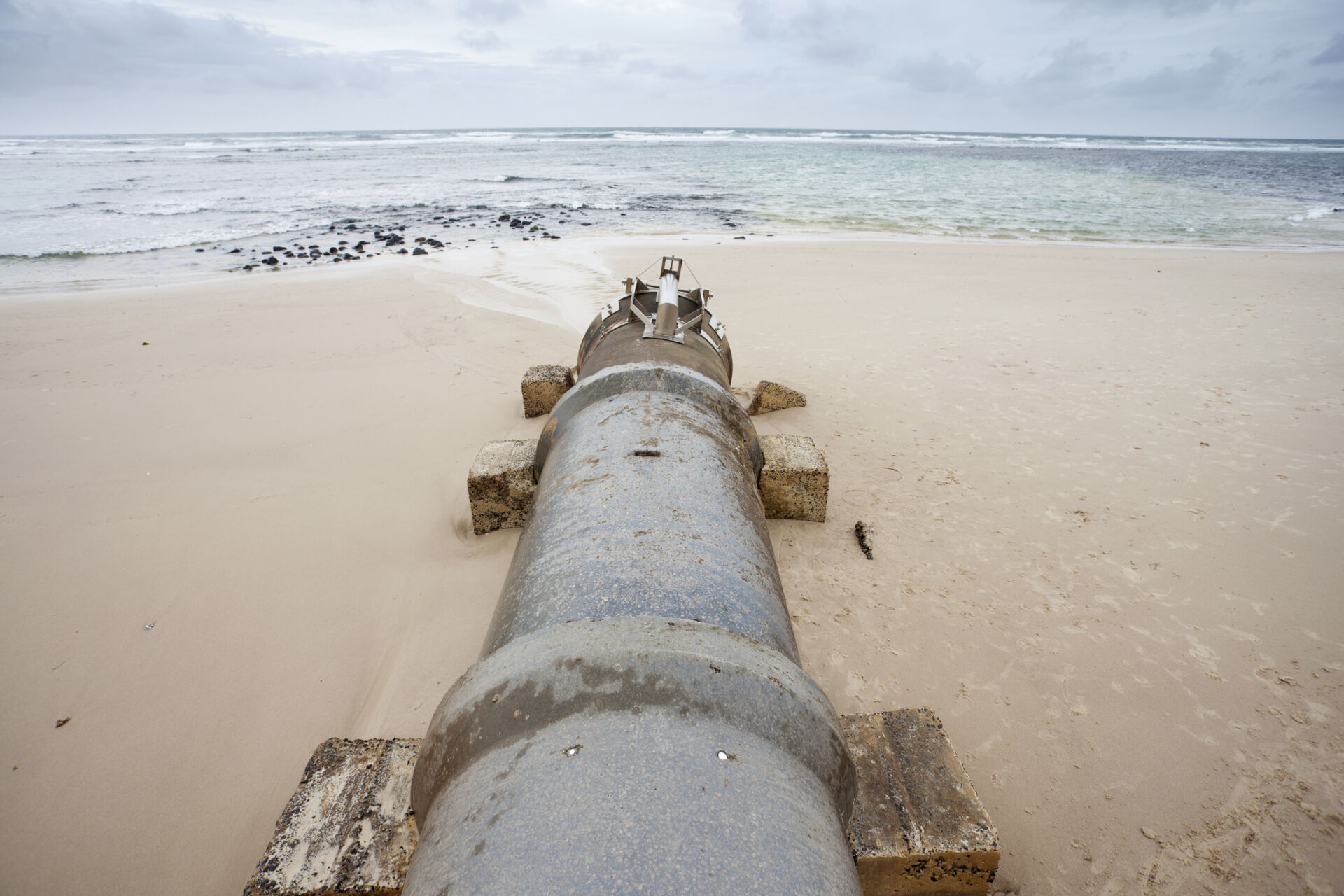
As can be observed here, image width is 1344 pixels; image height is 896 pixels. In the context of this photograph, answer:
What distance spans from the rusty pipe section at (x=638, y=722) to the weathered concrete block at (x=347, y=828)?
27 cm

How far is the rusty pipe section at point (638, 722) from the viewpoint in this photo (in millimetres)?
1021

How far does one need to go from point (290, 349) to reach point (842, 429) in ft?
19.5

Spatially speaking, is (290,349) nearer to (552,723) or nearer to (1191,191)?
(552,723)

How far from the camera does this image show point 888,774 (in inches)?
70.7

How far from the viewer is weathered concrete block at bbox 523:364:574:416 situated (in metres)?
5.20

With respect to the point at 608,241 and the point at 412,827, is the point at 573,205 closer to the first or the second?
the point at 608,241

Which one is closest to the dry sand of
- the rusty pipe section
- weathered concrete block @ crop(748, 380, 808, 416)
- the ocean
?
weathered concrete block @ crop(748, 380, 808, 416)

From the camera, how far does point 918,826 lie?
168cm

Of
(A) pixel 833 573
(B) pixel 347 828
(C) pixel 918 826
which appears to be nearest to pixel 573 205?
(A) pixel 833 573

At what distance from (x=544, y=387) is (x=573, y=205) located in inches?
640

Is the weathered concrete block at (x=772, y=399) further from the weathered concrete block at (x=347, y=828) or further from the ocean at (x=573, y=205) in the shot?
the ocean at (x=573, y=205)

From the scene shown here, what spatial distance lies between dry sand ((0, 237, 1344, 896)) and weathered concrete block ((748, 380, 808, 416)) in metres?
0.13

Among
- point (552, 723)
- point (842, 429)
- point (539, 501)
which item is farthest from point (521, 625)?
point (842, 429)

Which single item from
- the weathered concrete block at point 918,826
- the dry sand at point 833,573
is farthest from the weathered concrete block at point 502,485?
the weathered concrete block at point 918,826
